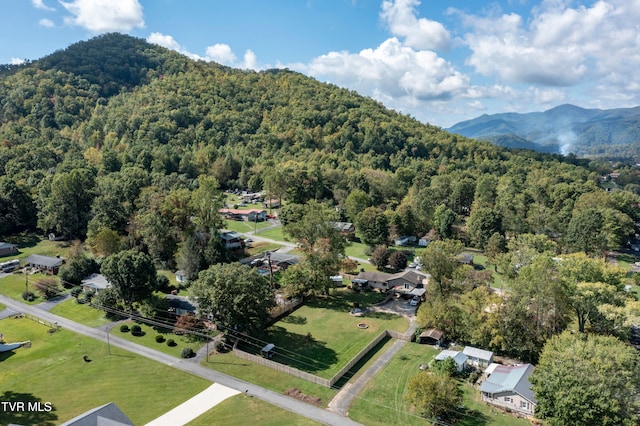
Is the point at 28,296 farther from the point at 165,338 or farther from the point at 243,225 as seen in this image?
the point at 243,225

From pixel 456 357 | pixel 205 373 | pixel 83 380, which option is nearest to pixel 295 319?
pixel 205 373

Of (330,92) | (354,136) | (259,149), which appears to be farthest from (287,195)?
(330,92)

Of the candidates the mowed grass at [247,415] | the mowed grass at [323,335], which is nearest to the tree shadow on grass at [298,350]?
the mowed grass at [323,335]

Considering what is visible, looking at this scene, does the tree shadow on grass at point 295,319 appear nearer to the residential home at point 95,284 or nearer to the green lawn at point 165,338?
A: the green lawn at point 165,338

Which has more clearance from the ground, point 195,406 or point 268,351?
point 268,351

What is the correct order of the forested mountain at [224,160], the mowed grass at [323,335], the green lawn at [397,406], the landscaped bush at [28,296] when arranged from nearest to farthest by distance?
1. the green lawn at [397,406]
2. the mowed grass at [323,335]
3. the landscaped bush at [28,296]
4. the forested mountain at [224,160]

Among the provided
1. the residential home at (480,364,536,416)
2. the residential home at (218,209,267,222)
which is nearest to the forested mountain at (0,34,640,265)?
the residential home at (218,209,267,222)

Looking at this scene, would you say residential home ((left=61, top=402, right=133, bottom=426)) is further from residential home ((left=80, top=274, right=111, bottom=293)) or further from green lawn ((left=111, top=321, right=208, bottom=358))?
residential home ((left=80, top=274, right=111, bottom=293))
